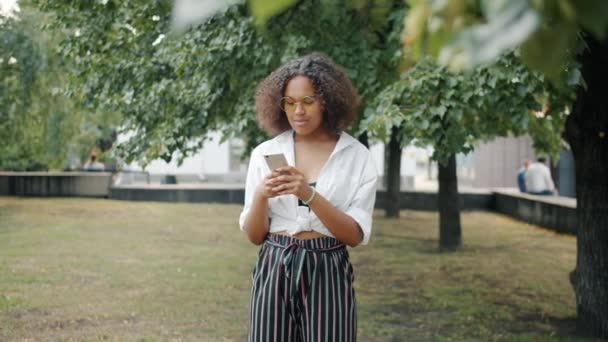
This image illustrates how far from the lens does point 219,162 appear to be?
3484cm

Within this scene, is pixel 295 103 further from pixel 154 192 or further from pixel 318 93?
pixel 154 192

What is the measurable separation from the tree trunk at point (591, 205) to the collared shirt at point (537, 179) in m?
11.9

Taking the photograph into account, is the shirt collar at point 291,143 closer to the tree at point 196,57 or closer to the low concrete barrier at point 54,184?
the tree at point 196,57

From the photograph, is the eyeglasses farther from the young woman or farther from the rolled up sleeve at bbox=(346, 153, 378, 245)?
the rolled up sleeve at bbox=(346, 153, 378, 245)

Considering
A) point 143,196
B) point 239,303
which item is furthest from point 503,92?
point 143,196

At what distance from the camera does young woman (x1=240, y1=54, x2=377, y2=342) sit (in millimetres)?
2463

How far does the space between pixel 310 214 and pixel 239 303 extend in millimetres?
4816

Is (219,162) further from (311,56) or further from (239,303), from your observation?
(311,56)

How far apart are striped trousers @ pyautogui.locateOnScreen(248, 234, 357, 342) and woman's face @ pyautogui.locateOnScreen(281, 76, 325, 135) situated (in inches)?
16.8

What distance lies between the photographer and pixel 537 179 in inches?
677

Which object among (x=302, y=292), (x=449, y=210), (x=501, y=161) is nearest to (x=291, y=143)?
(x=302, y=292)

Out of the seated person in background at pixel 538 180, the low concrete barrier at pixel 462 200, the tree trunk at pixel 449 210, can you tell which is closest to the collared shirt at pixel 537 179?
the seated person in background at pixel 538 180

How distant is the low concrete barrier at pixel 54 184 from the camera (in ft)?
66.2

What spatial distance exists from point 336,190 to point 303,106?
1.13ft
